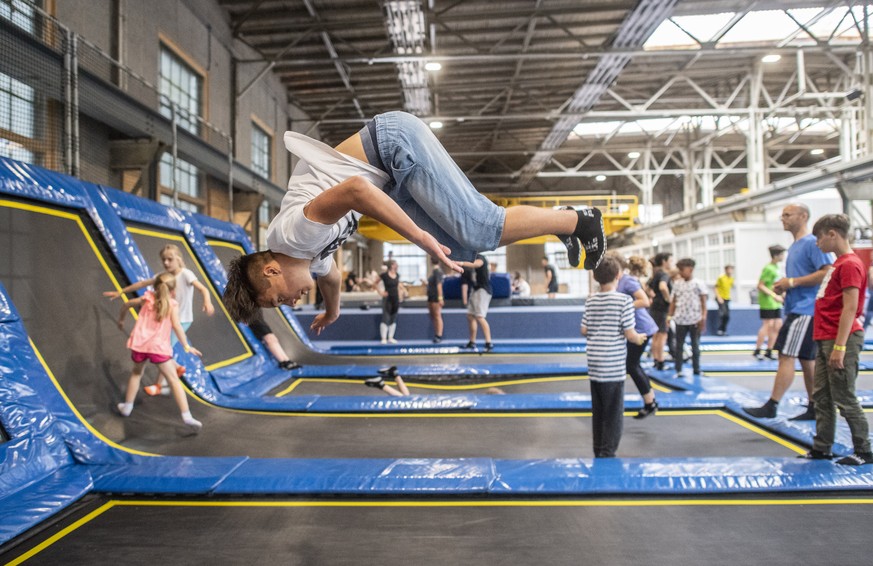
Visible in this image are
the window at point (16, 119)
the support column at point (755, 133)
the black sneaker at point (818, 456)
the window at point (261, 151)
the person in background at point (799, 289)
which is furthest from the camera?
the support column at point (755, 133)

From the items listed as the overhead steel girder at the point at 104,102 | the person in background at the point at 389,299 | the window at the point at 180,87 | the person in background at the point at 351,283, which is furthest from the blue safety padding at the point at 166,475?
the person in background at the point at 351,283

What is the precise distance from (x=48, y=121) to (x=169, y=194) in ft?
9.42

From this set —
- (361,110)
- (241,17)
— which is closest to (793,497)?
(241,17)

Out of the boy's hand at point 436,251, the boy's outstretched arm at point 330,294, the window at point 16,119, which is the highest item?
the window at point 16,119

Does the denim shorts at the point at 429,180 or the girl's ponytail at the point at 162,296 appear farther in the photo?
the girl's ponytail at the point at 162,296

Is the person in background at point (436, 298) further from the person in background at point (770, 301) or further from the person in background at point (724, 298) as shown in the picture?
the person in background at point (724, 298)

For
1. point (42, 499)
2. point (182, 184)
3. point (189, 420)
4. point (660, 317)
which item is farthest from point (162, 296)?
point (182, 184)

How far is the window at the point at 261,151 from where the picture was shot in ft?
36.8

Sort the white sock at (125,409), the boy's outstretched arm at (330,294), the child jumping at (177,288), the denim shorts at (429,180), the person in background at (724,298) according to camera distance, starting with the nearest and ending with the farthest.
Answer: the denim shorts at (429,180) < the boy's outstretched arm at (330,294) < the white sock at (125,409) < the child jumping at (177,288) < the person in background at (724,298)

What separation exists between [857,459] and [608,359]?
4.31 feet

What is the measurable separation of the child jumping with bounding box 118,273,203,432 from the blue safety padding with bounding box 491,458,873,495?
217cm

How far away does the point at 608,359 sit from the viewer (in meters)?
2.89

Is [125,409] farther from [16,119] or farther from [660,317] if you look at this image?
[660,317]

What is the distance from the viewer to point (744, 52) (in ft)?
29.1
